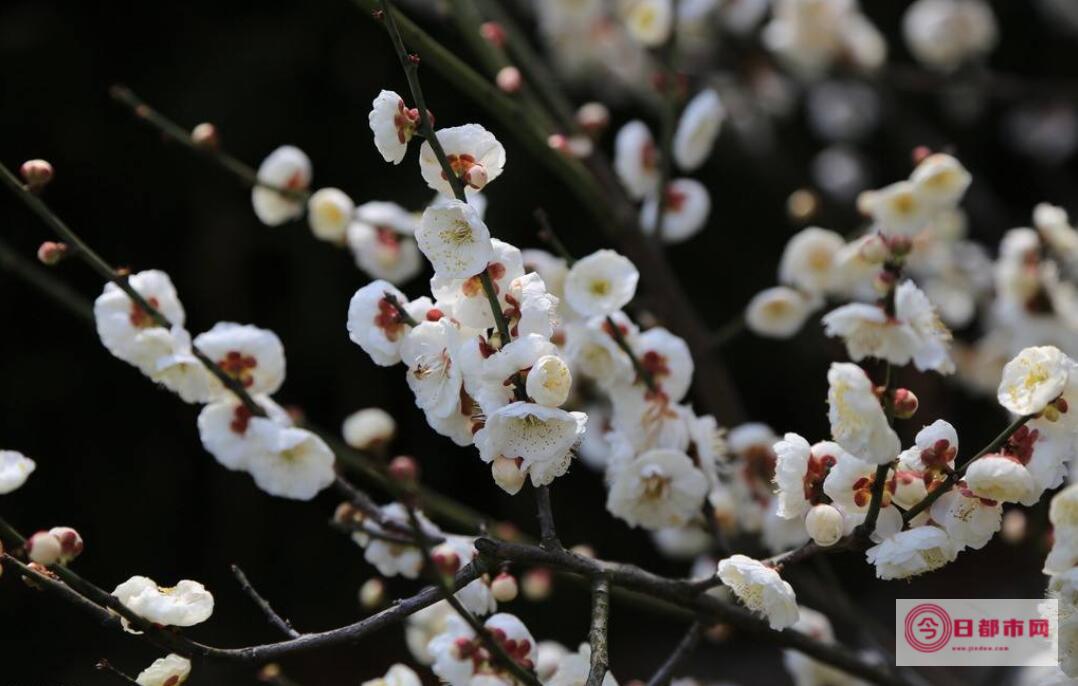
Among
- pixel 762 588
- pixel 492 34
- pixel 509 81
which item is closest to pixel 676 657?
pixel 762 588

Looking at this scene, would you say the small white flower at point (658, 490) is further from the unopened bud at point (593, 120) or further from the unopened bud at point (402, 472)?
the unopened bud at point (593, 120)

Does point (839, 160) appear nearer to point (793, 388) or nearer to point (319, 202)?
point (793, 388)

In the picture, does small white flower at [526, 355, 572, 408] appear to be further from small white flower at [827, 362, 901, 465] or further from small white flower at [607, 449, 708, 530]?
small white flower at [607, 449, 708, 530]

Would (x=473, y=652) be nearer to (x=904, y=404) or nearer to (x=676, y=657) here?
(x=676, y=657)

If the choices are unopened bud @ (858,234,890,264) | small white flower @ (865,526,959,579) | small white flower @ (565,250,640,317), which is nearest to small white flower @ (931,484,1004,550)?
small white flower @ (865,526,959,579)

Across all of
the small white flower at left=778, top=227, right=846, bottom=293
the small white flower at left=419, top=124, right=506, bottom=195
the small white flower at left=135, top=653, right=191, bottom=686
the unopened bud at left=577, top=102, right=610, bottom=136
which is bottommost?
the small white flower at left=135, top=653, right=191, bottom=686

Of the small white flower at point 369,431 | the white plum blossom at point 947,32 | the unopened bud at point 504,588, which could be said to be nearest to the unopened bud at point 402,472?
the small white flower at point 369,431
